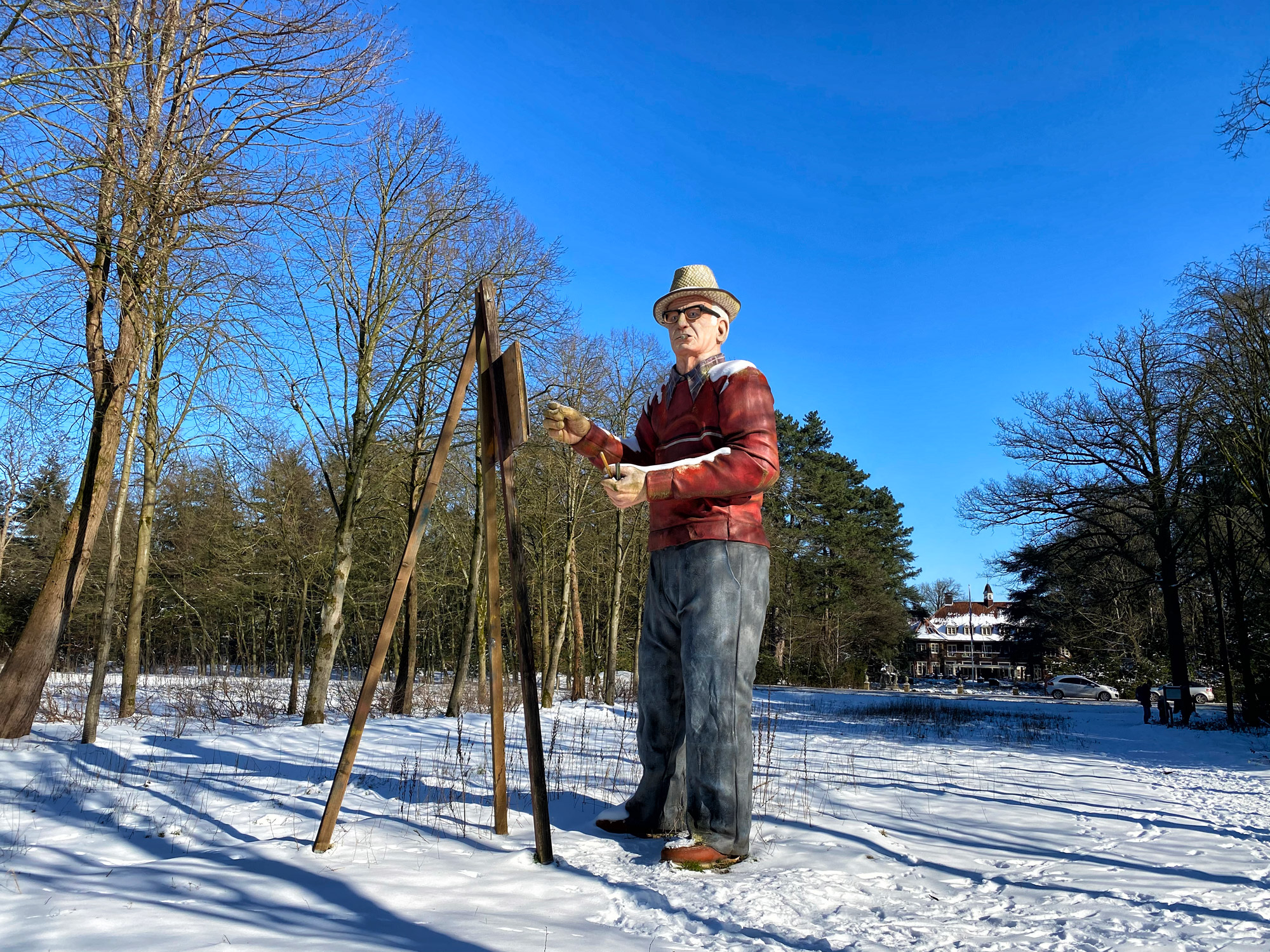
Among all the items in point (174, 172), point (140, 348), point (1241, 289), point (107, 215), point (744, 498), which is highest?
point (1241, 289)

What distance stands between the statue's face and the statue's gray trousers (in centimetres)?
104

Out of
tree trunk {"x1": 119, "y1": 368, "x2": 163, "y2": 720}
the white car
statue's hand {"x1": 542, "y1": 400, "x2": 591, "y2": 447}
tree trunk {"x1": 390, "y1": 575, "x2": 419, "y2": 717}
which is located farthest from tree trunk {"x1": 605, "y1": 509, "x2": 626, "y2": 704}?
the white car

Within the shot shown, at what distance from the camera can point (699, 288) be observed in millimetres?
4031

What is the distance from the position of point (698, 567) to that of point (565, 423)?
0.92 meters

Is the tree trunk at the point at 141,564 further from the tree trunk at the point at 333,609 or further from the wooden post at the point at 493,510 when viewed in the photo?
the wooden post at the point at 493,510

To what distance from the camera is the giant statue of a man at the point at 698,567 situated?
350cm

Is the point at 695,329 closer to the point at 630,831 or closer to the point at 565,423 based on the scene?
the point at 565,423

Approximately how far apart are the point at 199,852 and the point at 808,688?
32.5 m

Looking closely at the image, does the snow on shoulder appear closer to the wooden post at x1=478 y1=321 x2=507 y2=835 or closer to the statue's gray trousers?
the statue's gray trousers

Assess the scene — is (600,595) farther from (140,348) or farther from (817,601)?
(140,348)

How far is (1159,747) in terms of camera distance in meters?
11.7

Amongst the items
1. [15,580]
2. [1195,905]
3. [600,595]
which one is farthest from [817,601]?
[1195,905]

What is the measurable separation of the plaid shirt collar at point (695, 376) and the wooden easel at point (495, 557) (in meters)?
0.85

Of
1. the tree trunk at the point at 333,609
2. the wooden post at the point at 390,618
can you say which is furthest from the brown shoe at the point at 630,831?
the tree trunk at the point at 333,609
